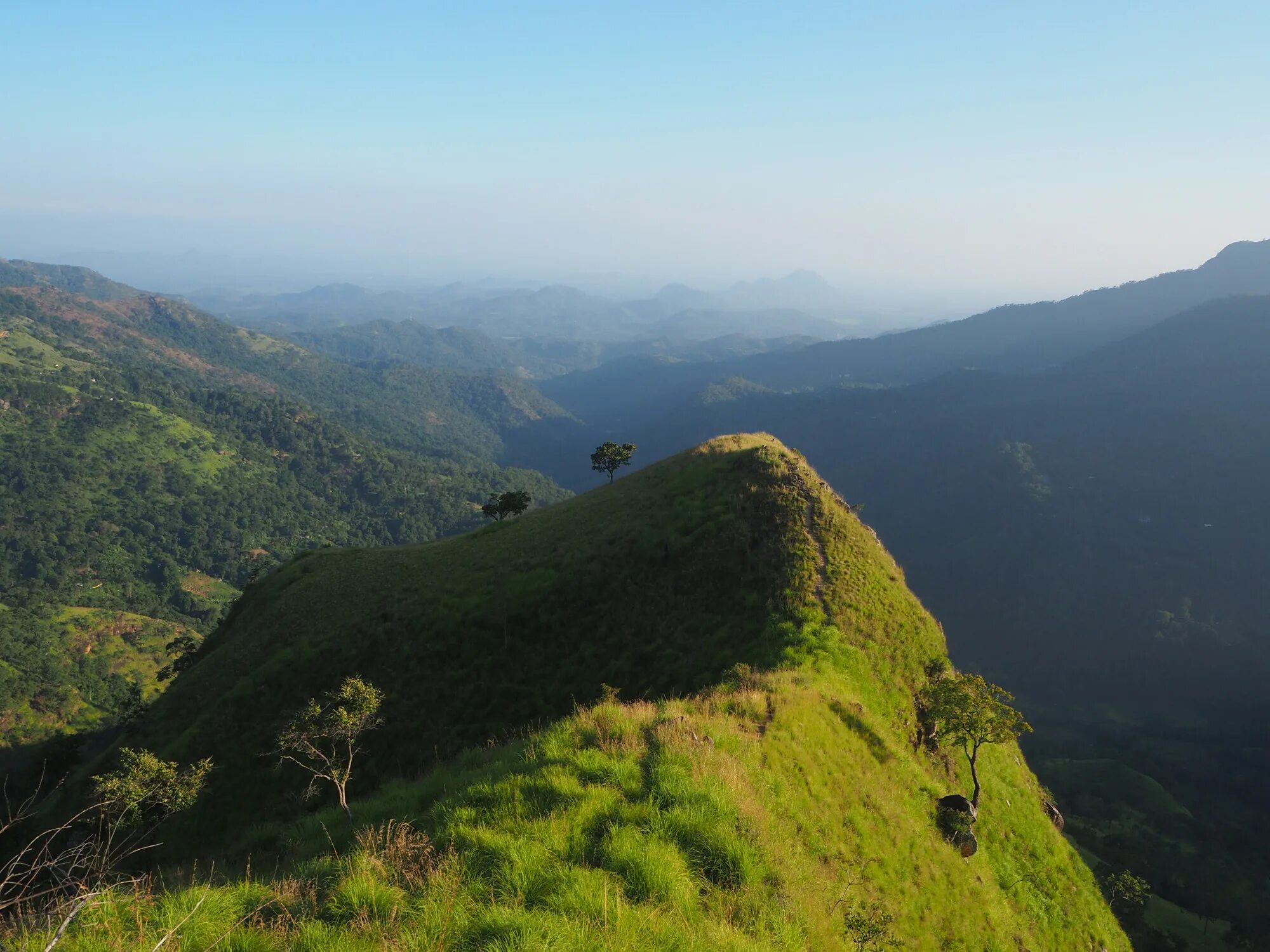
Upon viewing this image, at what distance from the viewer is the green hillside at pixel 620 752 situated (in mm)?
7289

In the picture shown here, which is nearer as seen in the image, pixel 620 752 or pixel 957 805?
pixel 620 752

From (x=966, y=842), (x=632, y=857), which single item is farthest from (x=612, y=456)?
(x=632, y=857)

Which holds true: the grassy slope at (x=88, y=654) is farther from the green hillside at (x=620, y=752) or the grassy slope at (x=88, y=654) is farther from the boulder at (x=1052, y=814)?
the boulder at (x=1052, y=814)

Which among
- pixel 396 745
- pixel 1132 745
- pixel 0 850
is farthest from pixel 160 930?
pixel 1132 745

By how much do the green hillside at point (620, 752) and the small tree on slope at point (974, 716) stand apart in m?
1.75

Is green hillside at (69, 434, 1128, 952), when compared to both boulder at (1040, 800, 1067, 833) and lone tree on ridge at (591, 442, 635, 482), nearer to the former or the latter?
boulder at (1040, 800, 1067, 833)

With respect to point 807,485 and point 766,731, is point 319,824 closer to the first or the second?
point 766,731

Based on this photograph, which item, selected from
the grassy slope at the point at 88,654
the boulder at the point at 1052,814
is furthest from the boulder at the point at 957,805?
the grassy slope at the point at 88,654

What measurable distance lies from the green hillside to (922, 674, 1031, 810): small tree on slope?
1.75 metres

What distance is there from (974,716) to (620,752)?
16.9m

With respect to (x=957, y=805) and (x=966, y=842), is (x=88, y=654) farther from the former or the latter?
(x=966, y=842)

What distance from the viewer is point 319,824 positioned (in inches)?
585

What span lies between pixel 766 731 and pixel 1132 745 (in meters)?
177

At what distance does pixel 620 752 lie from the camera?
36.2 feet
